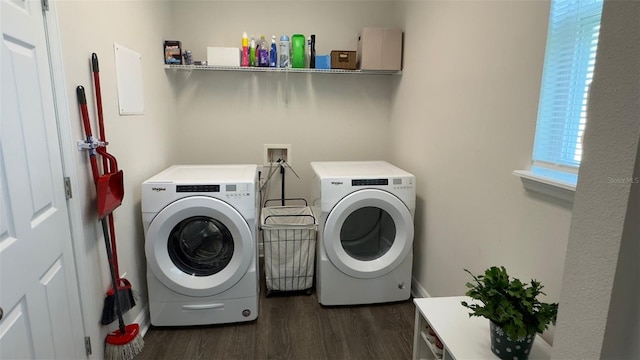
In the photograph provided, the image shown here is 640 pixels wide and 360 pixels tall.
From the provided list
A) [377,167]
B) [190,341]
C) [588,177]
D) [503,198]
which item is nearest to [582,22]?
[503,198]

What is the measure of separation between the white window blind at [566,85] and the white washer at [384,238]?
1.00 metres

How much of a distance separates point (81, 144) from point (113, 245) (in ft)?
1.74

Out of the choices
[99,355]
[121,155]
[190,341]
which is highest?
[121,155]

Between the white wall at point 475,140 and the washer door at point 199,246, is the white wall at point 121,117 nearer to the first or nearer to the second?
the washer door at point 199,246

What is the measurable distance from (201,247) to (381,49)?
76.9 inches

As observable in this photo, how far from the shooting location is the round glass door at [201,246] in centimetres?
218

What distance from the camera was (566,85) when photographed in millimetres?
1282

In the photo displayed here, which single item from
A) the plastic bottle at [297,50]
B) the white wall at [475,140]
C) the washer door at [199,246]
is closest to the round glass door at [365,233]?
the white wall at [475,140]

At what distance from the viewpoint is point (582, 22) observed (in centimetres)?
121

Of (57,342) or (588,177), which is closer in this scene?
(588,177)

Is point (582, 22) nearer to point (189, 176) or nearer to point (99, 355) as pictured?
point (189, 176)

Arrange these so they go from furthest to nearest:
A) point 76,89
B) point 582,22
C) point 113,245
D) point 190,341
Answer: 1. point 190,341
2. point 113,245
3. point 76,89
4. point 582,22

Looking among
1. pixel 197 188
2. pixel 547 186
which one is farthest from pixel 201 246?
pixel 547 186

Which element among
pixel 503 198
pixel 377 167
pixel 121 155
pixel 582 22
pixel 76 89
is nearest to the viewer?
pixel 582 22
